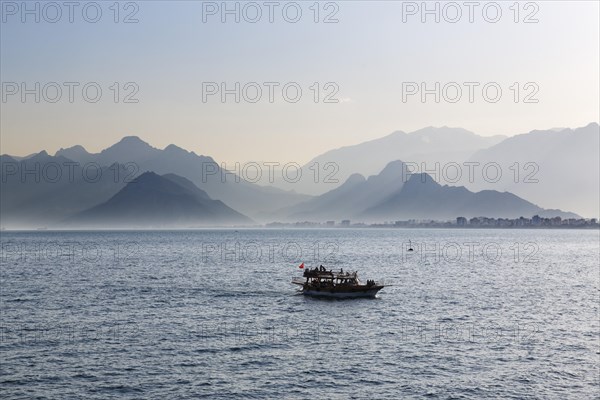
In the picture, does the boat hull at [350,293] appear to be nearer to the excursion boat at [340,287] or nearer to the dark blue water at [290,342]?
the excursion boat at [340,287]

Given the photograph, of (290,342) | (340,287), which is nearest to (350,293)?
(340,287)

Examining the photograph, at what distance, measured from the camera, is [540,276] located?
125875 mm

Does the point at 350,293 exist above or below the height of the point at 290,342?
above

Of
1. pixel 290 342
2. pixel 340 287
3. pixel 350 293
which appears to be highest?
pixel 340 287

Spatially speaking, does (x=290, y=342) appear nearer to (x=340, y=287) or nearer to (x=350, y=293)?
(x=340, y=287)

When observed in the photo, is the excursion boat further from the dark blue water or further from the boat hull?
the dark blue water

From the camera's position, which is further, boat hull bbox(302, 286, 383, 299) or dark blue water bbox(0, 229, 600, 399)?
boat hull bbox(302, 286, 383, 299)

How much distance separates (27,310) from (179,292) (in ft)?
82.0

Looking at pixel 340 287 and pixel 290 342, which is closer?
pixel 290 342

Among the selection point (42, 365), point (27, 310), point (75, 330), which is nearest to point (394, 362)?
point (42, 365)

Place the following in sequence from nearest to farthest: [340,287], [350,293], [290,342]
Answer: [290,342]
[350,293]
[340,287]

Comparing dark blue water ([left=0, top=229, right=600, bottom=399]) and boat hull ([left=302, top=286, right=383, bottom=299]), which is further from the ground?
boat hull ([left=302, top=286, right=383, bottom=299])

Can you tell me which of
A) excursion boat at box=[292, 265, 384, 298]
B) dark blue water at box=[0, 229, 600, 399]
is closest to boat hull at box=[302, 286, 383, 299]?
excursion boat at box=[292, 265, 384, 298]

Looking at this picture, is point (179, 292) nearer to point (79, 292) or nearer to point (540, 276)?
point (79, 292)
